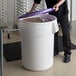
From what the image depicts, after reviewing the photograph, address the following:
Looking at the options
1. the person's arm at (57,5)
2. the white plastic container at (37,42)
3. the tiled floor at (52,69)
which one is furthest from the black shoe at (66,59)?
the person's arm at (57,5)

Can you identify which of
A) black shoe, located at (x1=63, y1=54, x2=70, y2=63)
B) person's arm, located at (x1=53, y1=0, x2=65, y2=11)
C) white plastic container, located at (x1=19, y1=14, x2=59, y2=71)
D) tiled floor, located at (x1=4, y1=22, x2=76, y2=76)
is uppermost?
person's arm, located at (x1=53, y1=0, x2=65, y2=11)

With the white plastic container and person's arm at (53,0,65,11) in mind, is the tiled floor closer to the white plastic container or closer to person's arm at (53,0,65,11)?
the white plastic container

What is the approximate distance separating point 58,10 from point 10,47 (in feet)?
3.64

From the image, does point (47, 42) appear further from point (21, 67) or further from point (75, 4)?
point (75, 4)

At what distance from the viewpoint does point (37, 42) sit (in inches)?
107

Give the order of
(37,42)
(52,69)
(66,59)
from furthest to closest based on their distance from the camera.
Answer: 1. (66,59)
2. (52,69)
3. (37,42)

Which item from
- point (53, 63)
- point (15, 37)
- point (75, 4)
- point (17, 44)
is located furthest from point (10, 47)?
point (75, 4)

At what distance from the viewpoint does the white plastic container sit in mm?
2666

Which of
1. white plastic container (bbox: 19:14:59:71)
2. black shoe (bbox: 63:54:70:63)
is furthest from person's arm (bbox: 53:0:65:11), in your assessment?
black shoe (bbox: 63:54:70:63)

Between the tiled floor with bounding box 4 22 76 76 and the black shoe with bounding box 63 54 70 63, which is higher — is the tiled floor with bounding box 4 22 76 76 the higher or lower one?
the lower one

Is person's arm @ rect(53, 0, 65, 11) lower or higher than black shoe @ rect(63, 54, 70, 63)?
higher

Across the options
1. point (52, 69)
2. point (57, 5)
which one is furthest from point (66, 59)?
point (57, 5)

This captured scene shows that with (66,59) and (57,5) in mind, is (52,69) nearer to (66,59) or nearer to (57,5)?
(66,59)

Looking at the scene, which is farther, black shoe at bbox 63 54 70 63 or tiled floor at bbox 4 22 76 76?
black shoe at bbox 63 54 70 63
